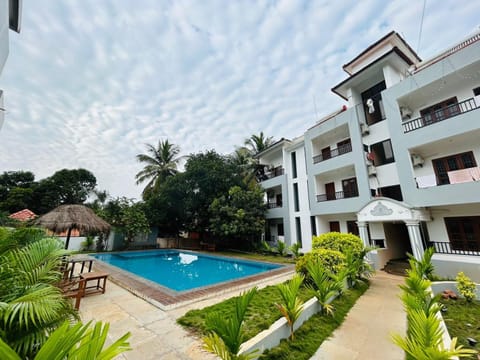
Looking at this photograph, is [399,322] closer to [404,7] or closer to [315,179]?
[404,7]

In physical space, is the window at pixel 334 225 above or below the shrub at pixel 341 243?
above

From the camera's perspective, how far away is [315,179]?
15.6 meters

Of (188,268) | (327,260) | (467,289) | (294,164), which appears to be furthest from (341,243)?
(294,164)

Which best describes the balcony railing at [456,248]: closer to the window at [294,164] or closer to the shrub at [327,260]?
the shrub at [327,260]

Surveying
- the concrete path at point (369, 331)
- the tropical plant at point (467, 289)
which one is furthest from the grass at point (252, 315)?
the tropical plant at point (467, 289)

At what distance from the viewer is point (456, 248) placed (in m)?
9.74

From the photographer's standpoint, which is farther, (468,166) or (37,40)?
(468,166)

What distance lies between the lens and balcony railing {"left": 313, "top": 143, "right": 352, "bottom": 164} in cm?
1419

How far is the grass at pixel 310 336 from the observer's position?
3.45 meters

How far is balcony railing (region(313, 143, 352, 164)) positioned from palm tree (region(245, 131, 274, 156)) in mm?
7521

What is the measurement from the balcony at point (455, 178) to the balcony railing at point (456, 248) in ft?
9.90

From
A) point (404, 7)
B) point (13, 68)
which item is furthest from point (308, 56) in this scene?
point (13, 68)

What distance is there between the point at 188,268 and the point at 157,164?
1460 centimetres

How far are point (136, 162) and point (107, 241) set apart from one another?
362 inches
